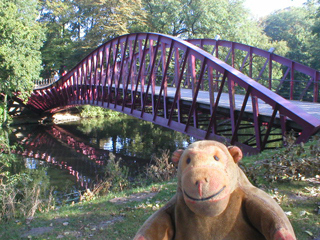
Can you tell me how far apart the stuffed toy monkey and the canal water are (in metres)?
8.25

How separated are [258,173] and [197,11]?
1050 inches

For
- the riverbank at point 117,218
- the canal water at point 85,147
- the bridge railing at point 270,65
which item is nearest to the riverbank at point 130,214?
the riverbank at point 117,218

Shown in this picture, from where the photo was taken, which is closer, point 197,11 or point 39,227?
point 39,227

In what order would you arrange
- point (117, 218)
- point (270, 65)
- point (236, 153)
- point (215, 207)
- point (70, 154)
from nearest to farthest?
point (215, 207) → point (236, 153) → point (117, 218) → point (270, 65) → point (70, 154)

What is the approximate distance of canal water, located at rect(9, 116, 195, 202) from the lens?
14725 millimetres

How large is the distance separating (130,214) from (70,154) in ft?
50.3

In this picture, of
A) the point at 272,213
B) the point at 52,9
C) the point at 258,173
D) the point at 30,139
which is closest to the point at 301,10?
the point at 52,9

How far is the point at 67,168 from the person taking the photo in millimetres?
16297

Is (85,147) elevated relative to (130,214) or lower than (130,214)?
lower

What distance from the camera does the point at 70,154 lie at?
2027 centimetres

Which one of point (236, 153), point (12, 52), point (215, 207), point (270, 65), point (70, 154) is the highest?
point (270, 65)

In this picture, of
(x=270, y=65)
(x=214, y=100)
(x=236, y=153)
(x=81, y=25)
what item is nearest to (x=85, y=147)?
(x=214, y=100)

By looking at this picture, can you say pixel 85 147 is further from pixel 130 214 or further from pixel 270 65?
pixel 130 214

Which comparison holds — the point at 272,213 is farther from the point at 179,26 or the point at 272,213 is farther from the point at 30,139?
the point at 179,26
